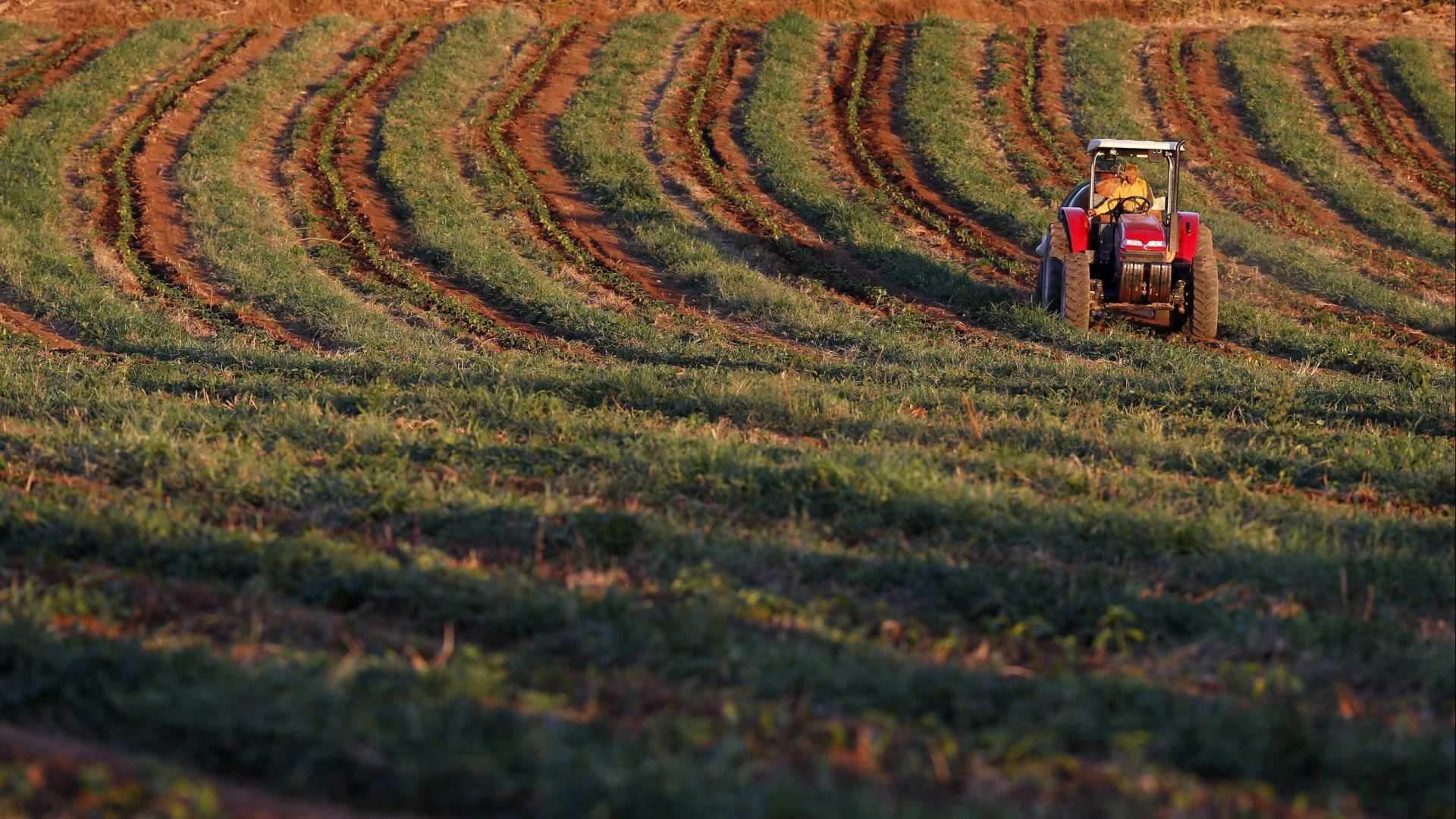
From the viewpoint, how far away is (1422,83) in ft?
90.2

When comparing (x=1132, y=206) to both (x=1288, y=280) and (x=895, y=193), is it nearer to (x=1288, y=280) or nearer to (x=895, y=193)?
(x=1288, y=280)

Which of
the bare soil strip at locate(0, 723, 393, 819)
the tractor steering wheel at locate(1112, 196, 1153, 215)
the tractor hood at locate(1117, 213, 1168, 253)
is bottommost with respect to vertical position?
the bare soil strip at locate(0, 723, 393, 819)

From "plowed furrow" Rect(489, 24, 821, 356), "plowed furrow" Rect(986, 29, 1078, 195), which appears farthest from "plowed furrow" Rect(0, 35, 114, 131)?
"plowed furrow" Rect(986, 29, 1078, 195)

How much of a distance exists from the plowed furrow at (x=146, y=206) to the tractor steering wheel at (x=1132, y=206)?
28.4 feet

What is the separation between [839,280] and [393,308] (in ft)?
17.9

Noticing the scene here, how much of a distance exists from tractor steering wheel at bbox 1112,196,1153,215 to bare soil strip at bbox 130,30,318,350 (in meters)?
8.63

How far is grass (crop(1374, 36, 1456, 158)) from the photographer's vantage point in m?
25.3

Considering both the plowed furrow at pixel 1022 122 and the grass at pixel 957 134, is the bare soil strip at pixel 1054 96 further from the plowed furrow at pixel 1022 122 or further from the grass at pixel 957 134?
the grass at pixel 957 134

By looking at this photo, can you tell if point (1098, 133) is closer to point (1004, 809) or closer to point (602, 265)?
point (602, 265)

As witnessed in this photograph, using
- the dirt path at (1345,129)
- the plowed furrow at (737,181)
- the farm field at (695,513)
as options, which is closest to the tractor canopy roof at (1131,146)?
the farm field at (695,513)

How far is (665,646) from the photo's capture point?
4.25 meters

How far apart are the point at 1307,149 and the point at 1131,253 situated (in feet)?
42.0

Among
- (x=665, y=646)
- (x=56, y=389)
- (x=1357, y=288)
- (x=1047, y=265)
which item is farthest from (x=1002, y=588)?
(x=1357, y=288)

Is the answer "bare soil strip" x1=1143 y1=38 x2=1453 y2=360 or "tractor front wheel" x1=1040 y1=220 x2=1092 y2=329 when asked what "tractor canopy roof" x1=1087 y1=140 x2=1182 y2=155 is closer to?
"tractor front wheel" x1=1040 y1=220 x2=1092 y2=329
